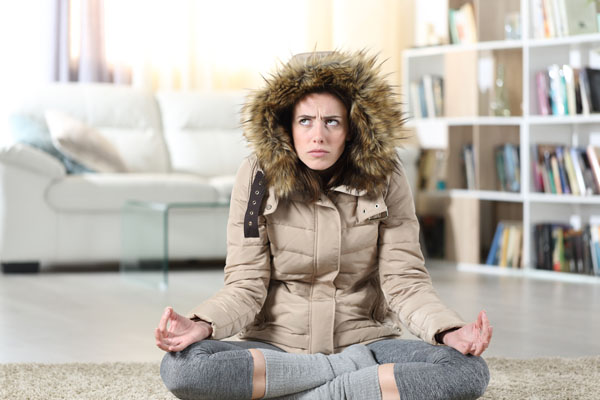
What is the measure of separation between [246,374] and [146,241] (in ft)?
8.53

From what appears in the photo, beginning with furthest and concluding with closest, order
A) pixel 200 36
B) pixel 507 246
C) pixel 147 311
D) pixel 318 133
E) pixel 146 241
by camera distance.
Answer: pixel 200 36, pixel 507 246, pixel 146 241, pixel 147 311, pixel 318 133

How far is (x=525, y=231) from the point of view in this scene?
14.7 feet

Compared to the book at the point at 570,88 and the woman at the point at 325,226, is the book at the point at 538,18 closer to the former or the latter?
the book at the point at 570,88

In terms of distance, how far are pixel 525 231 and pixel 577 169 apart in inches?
15.4

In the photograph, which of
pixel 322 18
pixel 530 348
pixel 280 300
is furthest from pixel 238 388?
pixel 322 18

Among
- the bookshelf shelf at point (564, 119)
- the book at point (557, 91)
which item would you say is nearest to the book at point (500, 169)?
the bookshelf shelf at point (564, 119)

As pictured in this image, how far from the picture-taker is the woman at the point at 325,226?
1.70m

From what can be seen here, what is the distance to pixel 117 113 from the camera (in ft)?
16.7

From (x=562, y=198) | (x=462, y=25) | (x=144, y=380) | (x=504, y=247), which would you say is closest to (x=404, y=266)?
(x=144, y=380)

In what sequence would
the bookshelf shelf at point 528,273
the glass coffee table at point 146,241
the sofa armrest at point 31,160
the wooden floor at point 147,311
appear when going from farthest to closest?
the sofa armrest at point 31,160
the bookshelf shelf at point 528,273
the glass coffee table at point 146,241
the wooden floor at point 147,311

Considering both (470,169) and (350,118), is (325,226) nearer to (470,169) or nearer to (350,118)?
(350,118)

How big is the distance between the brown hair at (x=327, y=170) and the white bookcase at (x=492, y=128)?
271cm

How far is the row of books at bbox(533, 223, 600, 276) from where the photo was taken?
4.29 m

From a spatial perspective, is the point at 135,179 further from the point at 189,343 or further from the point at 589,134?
the point at 189,343
